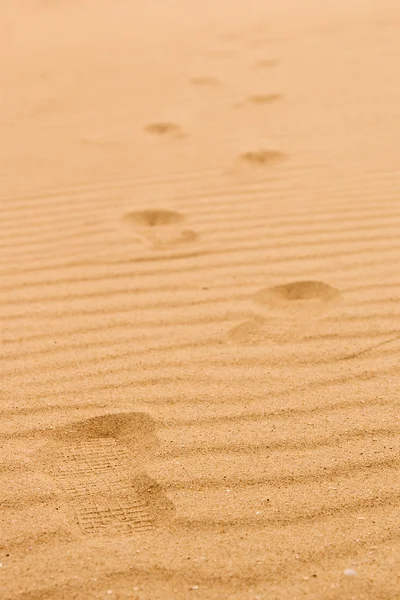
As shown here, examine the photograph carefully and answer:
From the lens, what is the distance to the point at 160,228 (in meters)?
4.52

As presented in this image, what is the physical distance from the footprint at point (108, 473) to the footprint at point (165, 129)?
318 cm

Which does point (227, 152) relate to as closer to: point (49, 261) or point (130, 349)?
point (49, 261)

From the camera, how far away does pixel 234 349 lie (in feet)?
11.1

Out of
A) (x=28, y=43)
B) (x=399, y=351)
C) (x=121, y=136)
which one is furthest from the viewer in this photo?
(x=28, y=43)

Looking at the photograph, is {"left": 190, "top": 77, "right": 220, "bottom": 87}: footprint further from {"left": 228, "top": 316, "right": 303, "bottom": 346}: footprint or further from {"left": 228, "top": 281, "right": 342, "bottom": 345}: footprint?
{"left": 228, "top": 316, "right": 303, "bottom": 346}: footprint

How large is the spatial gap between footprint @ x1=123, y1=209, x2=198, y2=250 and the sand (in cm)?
2

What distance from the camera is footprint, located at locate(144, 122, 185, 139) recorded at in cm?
583

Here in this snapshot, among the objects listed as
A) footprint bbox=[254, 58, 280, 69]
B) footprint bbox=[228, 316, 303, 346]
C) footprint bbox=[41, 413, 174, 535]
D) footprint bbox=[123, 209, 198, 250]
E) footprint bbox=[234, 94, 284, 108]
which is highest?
footprint bbox=[254, 58, 280, 69]

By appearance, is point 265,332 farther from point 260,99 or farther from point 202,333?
point 260,99

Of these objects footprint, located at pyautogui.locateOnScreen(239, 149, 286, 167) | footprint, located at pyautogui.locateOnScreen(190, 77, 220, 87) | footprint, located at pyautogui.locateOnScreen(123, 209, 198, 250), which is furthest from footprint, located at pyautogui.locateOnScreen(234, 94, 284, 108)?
footprint, located at pyautogui.locateOnScreen(123, 209, 198, 250)

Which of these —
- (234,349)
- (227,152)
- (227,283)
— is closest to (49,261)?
(227,283)

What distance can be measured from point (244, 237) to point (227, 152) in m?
1.23

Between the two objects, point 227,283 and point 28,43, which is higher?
point 28,43

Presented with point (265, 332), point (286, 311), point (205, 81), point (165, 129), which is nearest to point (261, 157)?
point (165, 129)
